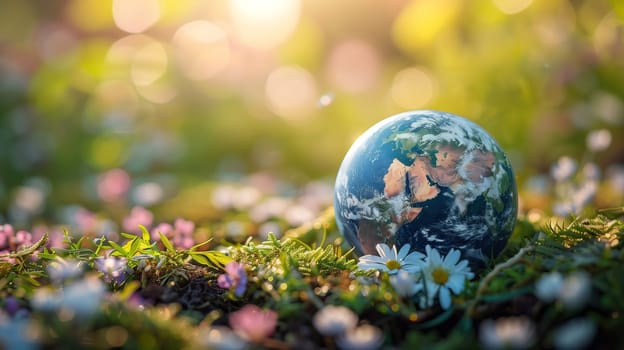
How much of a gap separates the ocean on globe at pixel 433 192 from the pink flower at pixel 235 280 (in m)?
0.55

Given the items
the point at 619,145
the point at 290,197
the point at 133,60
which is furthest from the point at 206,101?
Result: the point at 619,145

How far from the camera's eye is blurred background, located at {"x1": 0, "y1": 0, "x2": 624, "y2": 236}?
3.91m

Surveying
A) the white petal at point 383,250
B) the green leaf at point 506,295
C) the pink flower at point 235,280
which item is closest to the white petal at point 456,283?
the green leaf at point 506,295

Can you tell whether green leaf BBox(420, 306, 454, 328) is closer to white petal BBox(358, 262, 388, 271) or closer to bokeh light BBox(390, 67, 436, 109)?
white petal BBox(358, 262, 388, 271)

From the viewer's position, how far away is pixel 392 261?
1946mm

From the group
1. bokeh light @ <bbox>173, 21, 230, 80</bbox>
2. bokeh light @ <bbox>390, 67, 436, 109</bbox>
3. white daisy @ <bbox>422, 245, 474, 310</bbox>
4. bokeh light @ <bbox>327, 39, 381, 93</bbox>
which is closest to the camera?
white daisy @ <bbox>422, 245, 474, 310</bbox>

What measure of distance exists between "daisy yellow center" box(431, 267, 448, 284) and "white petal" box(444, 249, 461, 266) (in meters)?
0.06

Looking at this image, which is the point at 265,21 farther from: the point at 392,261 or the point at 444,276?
the point at 444,276

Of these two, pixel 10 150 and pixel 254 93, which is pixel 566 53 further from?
pixel 10 150

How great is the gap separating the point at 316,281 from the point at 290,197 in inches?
90.5

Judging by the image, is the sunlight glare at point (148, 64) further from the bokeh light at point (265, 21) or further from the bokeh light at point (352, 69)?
the bokeh light at point (352, 69)

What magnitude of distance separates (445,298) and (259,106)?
4.73 meters

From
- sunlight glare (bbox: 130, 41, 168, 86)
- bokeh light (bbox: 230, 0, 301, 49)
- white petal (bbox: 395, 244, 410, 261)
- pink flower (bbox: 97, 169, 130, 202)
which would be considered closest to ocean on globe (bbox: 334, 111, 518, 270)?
white petal (bbox: 395, 244, 410, 261)

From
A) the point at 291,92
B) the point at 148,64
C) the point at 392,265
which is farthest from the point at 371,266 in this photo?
the point at 291,92
